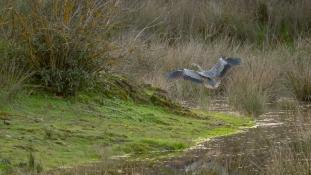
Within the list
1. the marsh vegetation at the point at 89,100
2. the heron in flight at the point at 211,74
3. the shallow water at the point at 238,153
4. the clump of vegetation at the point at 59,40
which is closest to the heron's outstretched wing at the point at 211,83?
the heron in flight at the point at 211,74

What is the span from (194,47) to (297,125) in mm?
7105

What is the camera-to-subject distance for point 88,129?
26.0 ft

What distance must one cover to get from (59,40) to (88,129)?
1370 mm

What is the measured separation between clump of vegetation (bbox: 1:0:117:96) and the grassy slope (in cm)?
29

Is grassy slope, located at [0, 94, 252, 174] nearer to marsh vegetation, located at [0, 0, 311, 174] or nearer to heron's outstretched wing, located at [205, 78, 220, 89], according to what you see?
marsh vegetation, located at [0, 0, 311, 174]

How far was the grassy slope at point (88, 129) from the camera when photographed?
7098mm

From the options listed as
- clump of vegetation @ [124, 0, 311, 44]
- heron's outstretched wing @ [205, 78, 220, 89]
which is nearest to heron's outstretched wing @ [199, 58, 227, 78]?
heron's outstretched wing @ [205, 78, 220, 89]

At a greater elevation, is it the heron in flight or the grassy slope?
the heron in flight

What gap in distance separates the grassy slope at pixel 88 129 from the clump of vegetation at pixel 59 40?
288 mm

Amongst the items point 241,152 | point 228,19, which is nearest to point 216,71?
point 241,152

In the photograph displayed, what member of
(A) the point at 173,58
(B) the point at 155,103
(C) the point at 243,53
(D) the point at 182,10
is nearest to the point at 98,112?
(B) the point at 155,103

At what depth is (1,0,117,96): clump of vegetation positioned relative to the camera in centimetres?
872

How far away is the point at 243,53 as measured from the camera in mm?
16281

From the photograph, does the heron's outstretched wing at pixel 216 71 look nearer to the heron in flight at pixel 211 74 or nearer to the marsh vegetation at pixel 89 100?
the heron in flight at pixel 211 74
